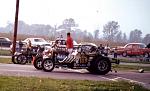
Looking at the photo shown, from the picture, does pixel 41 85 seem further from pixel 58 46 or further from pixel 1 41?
pixel 1 41

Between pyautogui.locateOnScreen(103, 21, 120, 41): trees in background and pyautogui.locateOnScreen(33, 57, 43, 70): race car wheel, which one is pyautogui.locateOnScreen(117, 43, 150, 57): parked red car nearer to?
pyautogui.locateOnScreen(33, 57, 43, 70): race car wheel

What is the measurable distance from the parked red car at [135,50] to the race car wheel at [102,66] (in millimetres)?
27876

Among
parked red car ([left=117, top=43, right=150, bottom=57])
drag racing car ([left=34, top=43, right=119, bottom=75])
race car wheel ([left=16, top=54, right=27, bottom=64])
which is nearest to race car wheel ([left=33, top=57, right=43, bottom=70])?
drag racing car ([left=34, top=43, right=119, bottom=75])

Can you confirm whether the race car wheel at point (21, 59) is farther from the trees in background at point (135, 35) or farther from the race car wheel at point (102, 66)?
the trees in background at point (135, 35)

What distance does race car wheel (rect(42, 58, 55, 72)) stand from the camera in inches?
825

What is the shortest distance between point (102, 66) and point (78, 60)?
1.36m

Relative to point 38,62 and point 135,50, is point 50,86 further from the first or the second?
point 135,50

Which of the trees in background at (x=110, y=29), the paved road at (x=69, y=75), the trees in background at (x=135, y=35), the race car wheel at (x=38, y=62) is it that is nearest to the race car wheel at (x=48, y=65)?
the paved road at (x=69, y=75)

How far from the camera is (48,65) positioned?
2102 cm

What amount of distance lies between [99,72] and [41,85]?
815cm

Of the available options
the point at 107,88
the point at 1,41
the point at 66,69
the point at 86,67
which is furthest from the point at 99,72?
the point at 1,41

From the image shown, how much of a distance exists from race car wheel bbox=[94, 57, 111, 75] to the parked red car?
27.9 meters

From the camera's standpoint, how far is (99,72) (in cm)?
2150

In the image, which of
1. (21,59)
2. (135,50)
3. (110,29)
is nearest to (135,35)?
(110,29)
